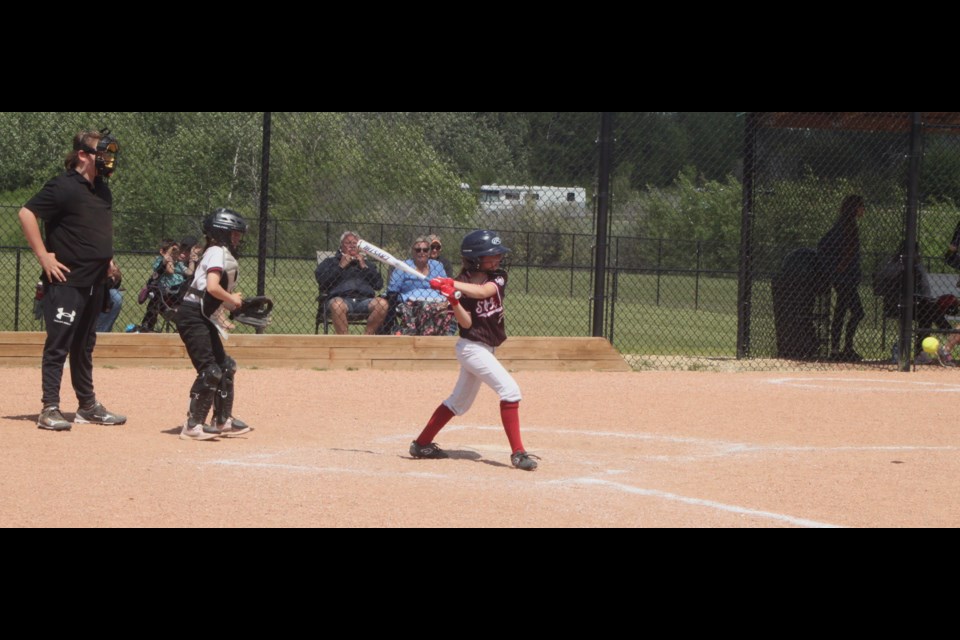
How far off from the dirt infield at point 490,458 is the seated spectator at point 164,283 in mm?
2115

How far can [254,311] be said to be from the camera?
28.6ft

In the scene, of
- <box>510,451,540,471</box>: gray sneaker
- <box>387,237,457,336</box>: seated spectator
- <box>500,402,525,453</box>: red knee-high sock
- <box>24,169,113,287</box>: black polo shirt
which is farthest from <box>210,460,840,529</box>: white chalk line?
<box>387,237,457,336</box>: seated spectator

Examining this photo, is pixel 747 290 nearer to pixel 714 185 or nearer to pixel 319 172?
pixel 319 172

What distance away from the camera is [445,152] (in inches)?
683

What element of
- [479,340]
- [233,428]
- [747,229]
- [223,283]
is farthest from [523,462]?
[747,229]

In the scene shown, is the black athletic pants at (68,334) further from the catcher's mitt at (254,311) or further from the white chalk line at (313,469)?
the white chalk line at (313,469)

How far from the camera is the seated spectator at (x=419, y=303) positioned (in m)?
13.7

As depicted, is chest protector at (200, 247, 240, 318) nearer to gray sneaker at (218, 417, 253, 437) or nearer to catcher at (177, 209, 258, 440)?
catcher at (177, 209, 258, 440)

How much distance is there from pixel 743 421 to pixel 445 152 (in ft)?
27.6

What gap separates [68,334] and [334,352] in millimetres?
4375

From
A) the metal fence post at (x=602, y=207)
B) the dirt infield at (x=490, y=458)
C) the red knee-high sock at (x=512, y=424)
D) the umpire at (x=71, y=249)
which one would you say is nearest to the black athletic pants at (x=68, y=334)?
the umpire at (x=71, y=249)

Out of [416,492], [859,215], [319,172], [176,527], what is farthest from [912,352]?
[176,527]

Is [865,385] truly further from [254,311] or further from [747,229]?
[254,311]

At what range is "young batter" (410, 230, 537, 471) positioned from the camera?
7.71 m
